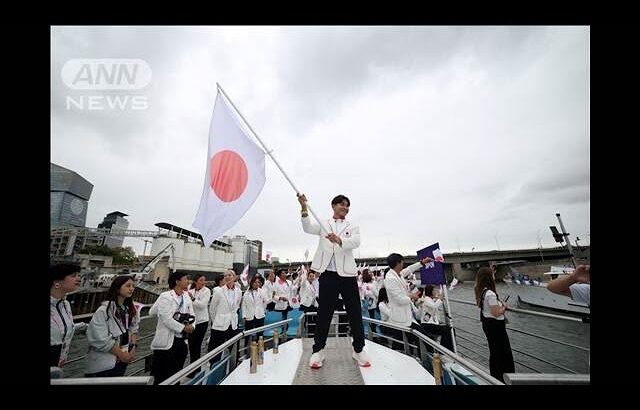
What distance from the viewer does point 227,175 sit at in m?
3.41

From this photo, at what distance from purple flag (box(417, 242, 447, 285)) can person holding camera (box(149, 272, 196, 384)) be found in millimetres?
4946

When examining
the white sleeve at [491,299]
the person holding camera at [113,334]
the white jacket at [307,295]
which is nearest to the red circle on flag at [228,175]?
the person holding camera at [113,334]

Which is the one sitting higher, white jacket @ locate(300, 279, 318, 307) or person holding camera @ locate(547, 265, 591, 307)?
person holding camera @ locate(547, 265, 591, 307)

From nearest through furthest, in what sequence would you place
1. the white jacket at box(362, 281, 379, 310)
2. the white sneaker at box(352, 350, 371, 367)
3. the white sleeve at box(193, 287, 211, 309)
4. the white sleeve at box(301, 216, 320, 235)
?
the white sneaker at box(352, 350, 371, 367), the white sleeve at box(301, 216, 320, 235), the white sleeve at box(193, 287, 211, 309), the white jacket at box(362, 281, 379, 310)

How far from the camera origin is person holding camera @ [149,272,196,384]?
13.3 ft

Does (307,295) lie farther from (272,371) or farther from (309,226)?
(309,226)

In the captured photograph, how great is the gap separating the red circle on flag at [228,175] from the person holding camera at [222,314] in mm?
3710

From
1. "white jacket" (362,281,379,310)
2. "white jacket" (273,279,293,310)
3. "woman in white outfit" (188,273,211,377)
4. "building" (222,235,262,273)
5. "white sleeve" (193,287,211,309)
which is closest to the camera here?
"woman in white outfit" (188,273,211,377)

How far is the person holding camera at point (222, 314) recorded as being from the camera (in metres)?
5.92

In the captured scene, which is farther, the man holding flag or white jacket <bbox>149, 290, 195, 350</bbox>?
white jacket <bbox>149, 290, 195, 350</bbox>

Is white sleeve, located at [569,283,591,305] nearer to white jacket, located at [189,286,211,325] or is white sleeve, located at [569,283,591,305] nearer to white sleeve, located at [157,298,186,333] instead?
white sleeve, located at [157,298,186,333]

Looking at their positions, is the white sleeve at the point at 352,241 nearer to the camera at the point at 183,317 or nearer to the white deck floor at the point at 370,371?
the white deck floor at the point at 370,371

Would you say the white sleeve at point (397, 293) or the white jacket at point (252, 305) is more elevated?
the white sleeve at point (397, 293)

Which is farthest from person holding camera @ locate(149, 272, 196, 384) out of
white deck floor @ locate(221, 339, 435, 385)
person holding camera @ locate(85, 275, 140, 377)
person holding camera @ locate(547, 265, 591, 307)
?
person holding camera @ locate(547, 265, 591, 307)
